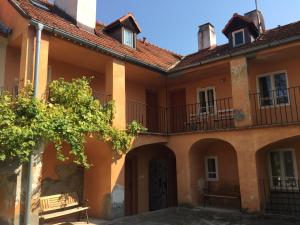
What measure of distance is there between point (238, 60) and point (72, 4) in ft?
23.7

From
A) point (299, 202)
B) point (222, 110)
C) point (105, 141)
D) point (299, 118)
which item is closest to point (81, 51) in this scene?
point (105, 141)

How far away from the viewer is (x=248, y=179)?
10602 millimetres

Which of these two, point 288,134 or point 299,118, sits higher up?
point 299,118

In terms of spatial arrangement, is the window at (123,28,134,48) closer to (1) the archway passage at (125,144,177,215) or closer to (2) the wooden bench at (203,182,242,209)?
(1) the archway passage at (125,144,177,215)

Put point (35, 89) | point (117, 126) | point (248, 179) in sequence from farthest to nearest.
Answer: point (117, 126) → point (248, 179) → point (35, 89)

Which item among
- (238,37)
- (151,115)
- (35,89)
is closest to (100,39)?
(35,89)

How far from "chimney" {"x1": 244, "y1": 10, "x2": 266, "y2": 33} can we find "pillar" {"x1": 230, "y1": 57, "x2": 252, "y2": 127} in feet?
13.7

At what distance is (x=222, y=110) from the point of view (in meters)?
13.4

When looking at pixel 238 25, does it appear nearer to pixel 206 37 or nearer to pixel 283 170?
pixel 206 37

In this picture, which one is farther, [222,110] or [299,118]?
[222,110]

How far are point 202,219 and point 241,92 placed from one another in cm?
473

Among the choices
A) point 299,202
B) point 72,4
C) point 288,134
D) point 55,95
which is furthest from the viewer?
point 72,4

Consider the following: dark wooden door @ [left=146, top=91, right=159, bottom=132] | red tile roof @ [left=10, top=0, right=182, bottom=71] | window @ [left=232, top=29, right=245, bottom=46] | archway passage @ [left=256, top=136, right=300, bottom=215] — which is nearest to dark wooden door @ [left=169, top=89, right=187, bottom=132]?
dark wooden door @ [left=146, top=91, right=159, bottom=132]

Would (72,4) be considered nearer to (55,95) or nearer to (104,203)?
(55,95)
